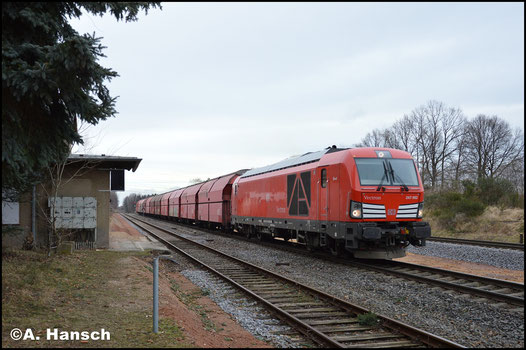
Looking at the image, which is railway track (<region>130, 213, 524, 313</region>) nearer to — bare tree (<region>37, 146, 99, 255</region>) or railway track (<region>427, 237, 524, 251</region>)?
railway track (<region>427, 237, 524, 251</region>)

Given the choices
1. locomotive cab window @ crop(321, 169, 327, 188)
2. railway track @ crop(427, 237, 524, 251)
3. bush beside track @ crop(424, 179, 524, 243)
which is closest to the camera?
locomotive cab window @ crop(321, 169, 327, 188)

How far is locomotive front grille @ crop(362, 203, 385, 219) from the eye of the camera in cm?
1168

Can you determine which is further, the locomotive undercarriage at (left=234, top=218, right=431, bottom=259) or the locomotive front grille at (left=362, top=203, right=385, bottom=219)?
the locomotive front grille at (left=362, top=203, right=385, bottom=219)

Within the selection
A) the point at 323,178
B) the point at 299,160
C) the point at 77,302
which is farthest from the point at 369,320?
the point at 299,160

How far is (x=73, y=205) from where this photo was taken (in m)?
16.1

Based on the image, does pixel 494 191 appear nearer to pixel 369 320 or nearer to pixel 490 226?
pixel 490 226

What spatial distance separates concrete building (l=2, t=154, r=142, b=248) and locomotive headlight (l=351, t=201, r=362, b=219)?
29.1 ft

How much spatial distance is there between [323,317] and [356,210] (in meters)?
4.77

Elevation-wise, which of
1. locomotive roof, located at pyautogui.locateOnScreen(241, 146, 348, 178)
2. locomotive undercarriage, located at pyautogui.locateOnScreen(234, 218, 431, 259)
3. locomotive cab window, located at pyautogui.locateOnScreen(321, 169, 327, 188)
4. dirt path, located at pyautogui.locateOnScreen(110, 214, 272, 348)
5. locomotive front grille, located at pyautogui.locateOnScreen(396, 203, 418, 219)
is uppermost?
locomotive roof, located at pyautogui.locateOnScreen(241, 146, 348, 178)

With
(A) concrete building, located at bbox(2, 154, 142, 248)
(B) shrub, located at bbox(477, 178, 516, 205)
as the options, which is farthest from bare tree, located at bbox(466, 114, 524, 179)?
(A) concrete building, located at bbox(2, 154, 142, 248)

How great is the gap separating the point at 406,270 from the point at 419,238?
974 mm

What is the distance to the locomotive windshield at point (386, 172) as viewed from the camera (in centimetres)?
1199

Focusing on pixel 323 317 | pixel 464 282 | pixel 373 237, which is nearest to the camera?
pixel 323 317

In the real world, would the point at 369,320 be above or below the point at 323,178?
below
